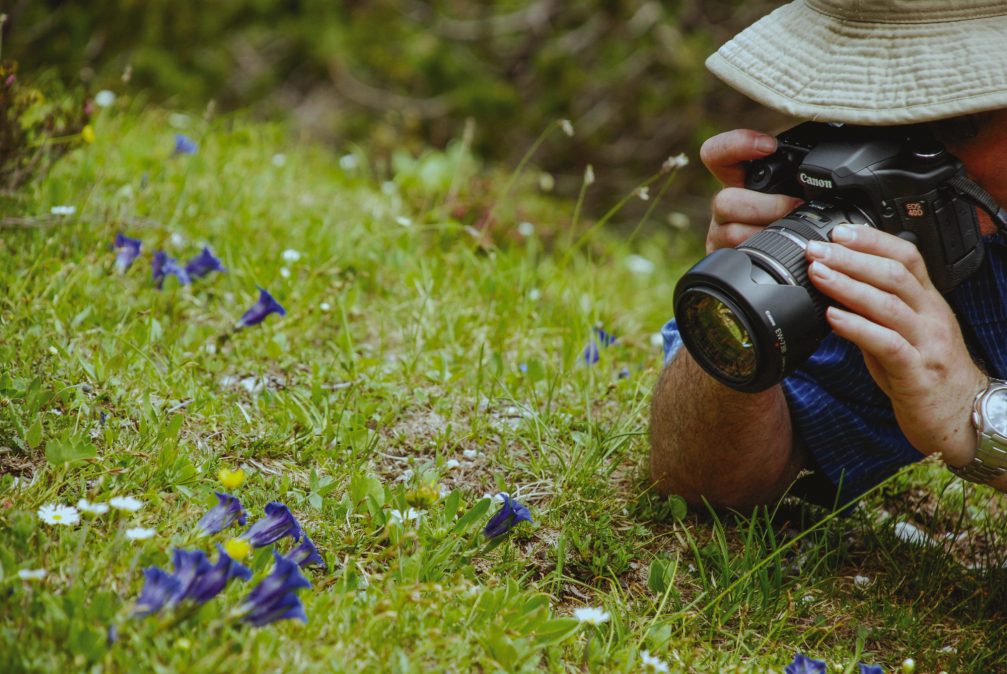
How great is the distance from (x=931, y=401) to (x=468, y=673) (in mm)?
850

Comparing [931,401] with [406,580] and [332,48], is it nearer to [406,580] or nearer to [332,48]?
[406,580]

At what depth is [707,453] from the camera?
72.2 inches

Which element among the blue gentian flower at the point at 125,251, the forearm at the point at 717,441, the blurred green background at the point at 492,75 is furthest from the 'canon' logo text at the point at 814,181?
the blurred green background at the point at 492,75

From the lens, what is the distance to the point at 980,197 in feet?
5.15

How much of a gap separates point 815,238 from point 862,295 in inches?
4.5

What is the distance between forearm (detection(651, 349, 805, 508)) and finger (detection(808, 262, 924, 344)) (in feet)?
1.04

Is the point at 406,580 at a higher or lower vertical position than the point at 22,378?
lower

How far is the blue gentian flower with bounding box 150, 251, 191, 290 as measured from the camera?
2.27 metres

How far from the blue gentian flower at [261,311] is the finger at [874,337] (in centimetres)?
121

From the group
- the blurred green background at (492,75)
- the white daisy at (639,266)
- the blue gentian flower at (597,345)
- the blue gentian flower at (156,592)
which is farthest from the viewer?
the blurred green background at (492,75)

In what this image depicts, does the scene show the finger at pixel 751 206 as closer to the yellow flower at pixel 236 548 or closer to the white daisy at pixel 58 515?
the yellow flower at pixel 236 548

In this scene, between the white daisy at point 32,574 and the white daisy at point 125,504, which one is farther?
the white daisy at point 125,504

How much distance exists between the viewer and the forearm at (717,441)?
5.86ft

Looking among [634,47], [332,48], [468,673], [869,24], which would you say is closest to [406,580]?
[468,673]
